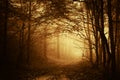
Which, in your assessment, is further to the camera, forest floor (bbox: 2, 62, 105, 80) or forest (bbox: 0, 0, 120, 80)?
forest floor (bbox: 2, 62, 105, 80)

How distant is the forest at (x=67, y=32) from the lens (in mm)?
12695

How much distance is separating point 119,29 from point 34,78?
7328mm

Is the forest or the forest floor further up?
the forest

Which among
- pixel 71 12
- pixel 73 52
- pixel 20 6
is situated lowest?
pixel 73 52

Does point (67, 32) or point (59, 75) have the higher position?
point (67, 32)

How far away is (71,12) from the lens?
51.7ft

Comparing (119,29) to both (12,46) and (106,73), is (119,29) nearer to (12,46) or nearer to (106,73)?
(106,73)

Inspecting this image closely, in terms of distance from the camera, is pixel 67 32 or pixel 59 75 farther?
pixel 67 32

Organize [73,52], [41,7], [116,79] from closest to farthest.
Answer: [116,79], [41,7], [73,52]

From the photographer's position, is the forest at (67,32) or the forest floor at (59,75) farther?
the forest floor at (59,75)

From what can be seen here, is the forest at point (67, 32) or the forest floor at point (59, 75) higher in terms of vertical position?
the forest at point (67, 32)

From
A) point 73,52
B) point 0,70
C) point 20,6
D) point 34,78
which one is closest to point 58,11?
point 34,78

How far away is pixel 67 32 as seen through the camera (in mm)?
17766

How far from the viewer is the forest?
12695 mm
